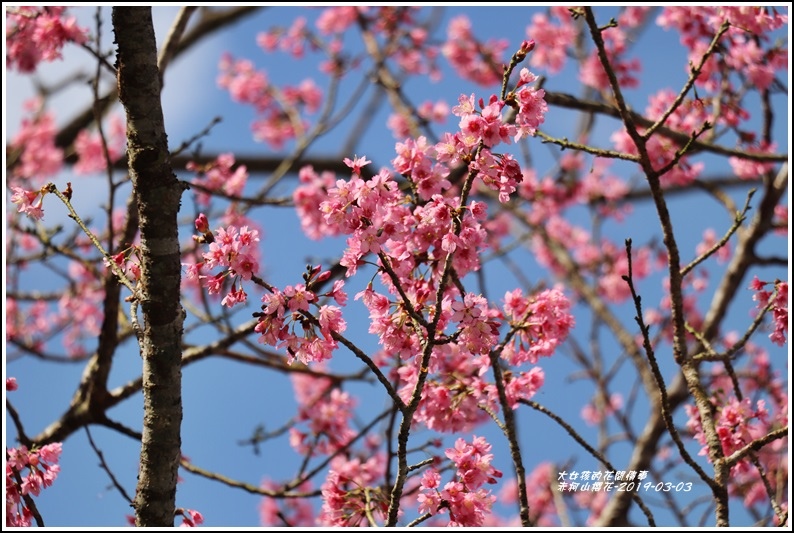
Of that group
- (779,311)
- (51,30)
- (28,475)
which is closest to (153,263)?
(28,475)

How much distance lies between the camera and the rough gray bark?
218cm

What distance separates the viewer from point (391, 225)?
215 centimetres

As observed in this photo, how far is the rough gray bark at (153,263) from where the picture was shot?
A: 2182mm

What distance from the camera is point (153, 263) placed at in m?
2.18

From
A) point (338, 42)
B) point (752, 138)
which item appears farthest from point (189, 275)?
point (338, 42)

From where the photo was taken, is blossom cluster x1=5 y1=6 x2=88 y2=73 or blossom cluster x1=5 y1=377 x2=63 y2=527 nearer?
blossom cluster x1=5 y1=377 x2=63 y2=527

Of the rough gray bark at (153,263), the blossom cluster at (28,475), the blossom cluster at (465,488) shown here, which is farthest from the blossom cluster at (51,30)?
the blossom cluster at (465,488)

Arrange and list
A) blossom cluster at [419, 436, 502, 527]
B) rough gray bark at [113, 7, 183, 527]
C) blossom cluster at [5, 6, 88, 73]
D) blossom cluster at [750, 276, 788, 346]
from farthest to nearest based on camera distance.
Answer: blossom cluster at [5, 6, 88, 73] < blossom cluster at [750, 276, 788, 346] < blossom cluster at [419, 436, 502, 527] < rough gray bark at [113, 7, 183, 527]

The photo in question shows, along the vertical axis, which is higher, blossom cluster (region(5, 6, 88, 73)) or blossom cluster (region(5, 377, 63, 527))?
blossom cluster (region(5, 6, 88, 73))

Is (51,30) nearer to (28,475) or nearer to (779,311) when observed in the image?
(28,475)

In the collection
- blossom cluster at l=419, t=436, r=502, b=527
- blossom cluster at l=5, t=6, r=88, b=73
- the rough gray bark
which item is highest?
blossom cluster at l=5, t=6, r=88, b=73

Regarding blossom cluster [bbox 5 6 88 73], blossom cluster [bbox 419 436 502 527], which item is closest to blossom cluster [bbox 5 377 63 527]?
blossom cluster [bbox 419 436 502 527]

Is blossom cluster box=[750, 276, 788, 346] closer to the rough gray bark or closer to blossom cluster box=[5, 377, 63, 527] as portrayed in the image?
the rough gray bark

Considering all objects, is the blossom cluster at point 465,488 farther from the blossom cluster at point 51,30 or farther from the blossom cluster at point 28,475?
the blossom cluster at point 51,30
